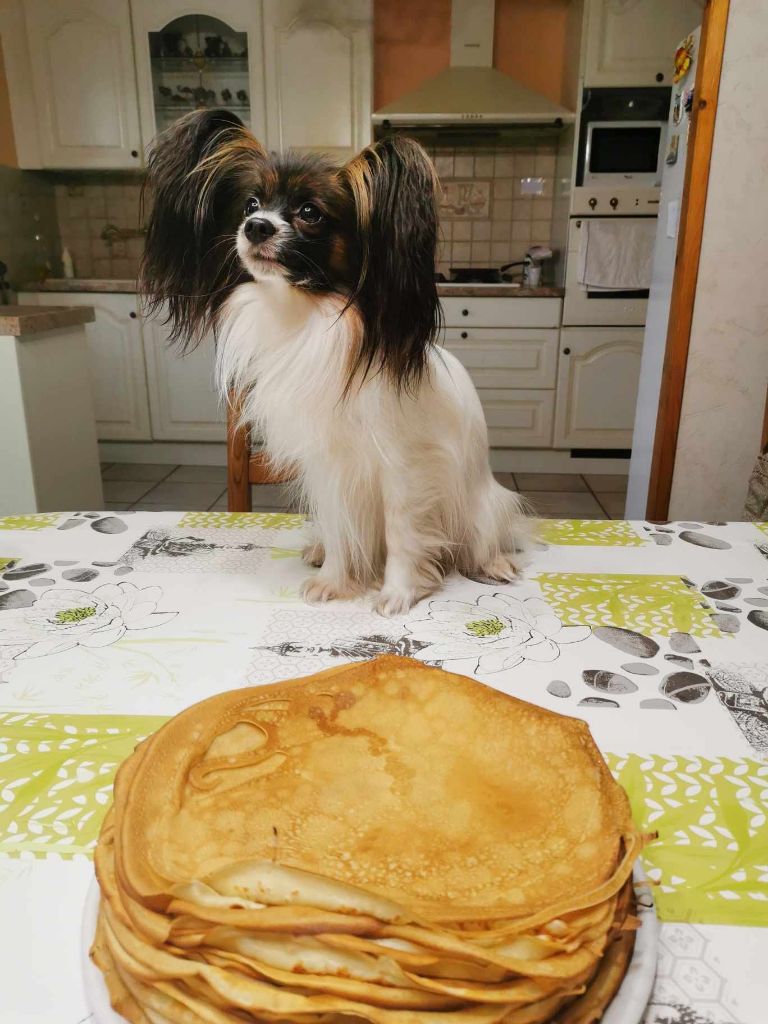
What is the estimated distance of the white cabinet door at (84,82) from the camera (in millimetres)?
4039

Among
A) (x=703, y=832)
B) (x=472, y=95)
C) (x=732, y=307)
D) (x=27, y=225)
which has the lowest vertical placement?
(x=703, y=832)

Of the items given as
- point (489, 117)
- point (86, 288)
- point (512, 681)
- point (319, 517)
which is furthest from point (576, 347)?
point (512, 681)

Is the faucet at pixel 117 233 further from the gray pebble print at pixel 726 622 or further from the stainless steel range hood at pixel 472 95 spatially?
the gray pebble print at pixel 726 622

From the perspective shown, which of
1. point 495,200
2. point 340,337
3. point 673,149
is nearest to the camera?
point 340,337

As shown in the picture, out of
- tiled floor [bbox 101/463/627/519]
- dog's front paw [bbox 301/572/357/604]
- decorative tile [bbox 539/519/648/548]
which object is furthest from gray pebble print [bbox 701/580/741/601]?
tiled floor [bbox 101/463/627/519]

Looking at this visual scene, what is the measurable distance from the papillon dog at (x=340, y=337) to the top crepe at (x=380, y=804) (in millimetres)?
505

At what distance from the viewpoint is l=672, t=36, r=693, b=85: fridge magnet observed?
2.30 meters

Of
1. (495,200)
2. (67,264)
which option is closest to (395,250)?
(495,200)

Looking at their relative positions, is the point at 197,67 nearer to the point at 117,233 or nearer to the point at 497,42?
the point at 117,233

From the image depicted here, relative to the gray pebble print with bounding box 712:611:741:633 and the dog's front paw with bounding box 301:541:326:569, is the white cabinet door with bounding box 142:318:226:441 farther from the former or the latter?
the gray pebble print with bounding box 712:611:741:633

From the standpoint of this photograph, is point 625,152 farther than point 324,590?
Yes

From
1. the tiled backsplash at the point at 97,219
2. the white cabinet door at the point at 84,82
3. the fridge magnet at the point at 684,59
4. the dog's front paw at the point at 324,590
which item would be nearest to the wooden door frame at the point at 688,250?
the fridge magnet at the point at 684,59

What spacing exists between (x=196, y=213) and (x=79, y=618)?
572 mm

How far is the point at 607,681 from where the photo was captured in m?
0.85
